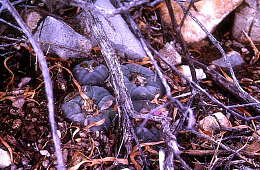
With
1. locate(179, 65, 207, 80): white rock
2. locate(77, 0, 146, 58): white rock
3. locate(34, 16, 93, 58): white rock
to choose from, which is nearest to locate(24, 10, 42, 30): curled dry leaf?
locate(34, 16, 93, 58): white rock

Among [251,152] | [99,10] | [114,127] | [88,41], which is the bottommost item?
[251,152]

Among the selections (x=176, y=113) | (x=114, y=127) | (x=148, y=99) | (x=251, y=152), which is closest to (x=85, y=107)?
(x=114, y=127)

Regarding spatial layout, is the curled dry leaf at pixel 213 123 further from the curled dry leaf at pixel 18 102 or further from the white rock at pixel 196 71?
the curled dry leaf at pixel 18 102

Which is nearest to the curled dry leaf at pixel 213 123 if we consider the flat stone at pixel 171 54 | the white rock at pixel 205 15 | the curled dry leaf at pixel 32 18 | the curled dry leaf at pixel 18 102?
the flat stone at pixel 171 54

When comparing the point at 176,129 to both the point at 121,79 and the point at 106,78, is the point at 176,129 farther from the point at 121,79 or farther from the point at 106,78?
the point at 106,78

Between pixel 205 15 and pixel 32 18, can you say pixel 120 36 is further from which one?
pixel 205 15

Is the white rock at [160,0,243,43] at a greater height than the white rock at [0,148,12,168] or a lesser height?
greater

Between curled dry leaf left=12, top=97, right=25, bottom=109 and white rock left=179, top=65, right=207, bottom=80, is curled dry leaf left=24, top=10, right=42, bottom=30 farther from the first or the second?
white rock left=179, top=65, right=207, bottom=80
